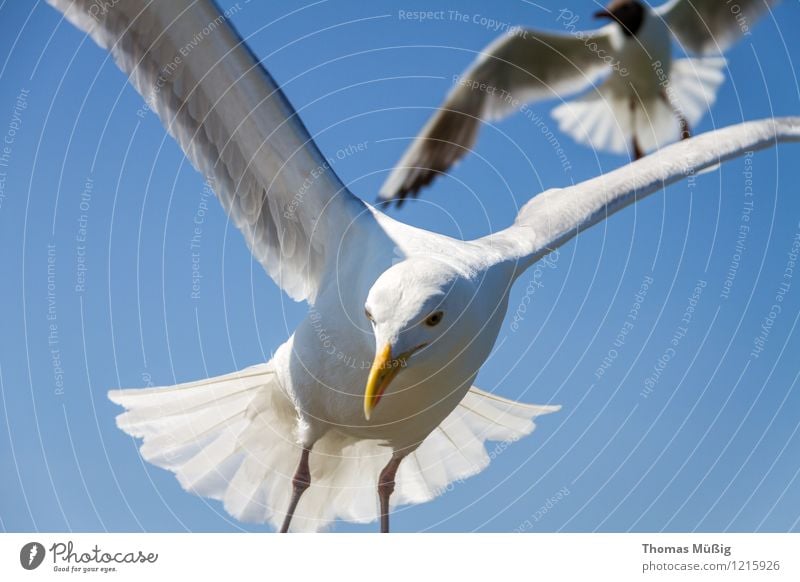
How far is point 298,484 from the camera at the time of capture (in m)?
5.75

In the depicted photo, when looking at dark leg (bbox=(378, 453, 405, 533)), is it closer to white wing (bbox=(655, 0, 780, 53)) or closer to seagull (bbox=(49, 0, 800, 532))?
seagull (bbox=(49, 0, 800, 532))

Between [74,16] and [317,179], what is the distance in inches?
47.1

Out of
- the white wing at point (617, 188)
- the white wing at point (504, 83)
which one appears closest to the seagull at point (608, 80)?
the white wing at point (504, 83)

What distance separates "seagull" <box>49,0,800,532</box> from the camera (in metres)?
4.38

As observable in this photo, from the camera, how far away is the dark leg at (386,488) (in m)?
5.79

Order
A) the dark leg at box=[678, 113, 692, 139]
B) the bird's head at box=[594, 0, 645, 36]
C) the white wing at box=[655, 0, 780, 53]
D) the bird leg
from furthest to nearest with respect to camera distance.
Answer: the bird's head at box=[594, 0, 645, 36], the dark leg at box=[678, 113, 692, 139], the white wing at box=[655, 0, 780, 53], the bird leg

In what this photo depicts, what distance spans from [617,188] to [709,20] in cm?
352

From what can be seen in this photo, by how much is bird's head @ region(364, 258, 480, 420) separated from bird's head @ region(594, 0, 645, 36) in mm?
5523

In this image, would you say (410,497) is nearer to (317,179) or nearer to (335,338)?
(335,338)

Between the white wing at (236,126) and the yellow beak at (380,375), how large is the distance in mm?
935

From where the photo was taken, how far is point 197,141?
492 cm

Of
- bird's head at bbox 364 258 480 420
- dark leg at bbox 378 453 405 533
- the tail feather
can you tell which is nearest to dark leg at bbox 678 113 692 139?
the tail feather

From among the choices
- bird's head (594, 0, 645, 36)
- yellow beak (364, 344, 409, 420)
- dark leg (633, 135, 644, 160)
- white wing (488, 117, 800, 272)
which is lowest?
yellow beak (364, 344, 409, 420)

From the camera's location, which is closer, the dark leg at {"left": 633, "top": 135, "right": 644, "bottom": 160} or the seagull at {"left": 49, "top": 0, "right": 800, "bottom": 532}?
the seagull at {"left": 49, "top": 0, "right": 800, "bottom": 532}
